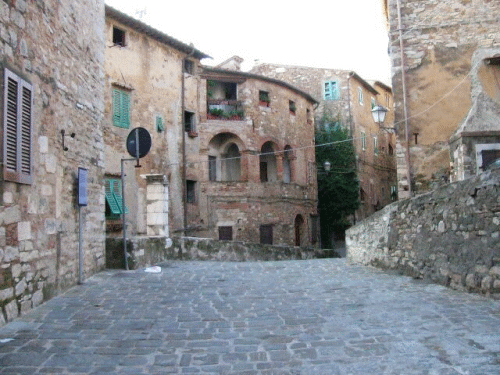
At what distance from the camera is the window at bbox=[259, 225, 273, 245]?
24.3m

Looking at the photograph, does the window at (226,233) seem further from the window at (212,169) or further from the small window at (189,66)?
the small window at (189,66)

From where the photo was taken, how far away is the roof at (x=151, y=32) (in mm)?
17875

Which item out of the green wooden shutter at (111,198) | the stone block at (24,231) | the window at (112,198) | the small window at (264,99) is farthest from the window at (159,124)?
the stone block at (24,231)

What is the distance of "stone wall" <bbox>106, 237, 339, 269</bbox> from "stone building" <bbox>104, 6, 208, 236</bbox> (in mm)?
3977

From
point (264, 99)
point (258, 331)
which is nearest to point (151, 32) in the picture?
point (264, 99)

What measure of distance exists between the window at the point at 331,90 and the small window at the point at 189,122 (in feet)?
38.9

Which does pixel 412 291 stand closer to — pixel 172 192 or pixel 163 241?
pixel 163 241

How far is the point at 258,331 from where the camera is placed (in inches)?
183

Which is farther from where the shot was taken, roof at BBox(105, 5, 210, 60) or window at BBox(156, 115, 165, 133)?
window at BBox(156, 115, 165, 133)

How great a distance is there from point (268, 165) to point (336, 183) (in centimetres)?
513

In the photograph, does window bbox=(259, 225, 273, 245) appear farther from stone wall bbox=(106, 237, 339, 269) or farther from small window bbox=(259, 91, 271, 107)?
small window bbox=(259, 91, 271, 107)

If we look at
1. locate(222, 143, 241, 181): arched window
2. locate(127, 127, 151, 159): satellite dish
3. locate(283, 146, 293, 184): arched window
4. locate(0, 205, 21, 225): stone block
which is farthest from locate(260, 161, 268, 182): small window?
locate(0, 205, 21, 225): stone block

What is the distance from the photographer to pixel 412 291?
6566 mm

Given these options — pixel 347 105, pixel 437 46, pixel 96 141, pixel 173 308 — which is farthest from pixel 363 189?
pixel 173 308
